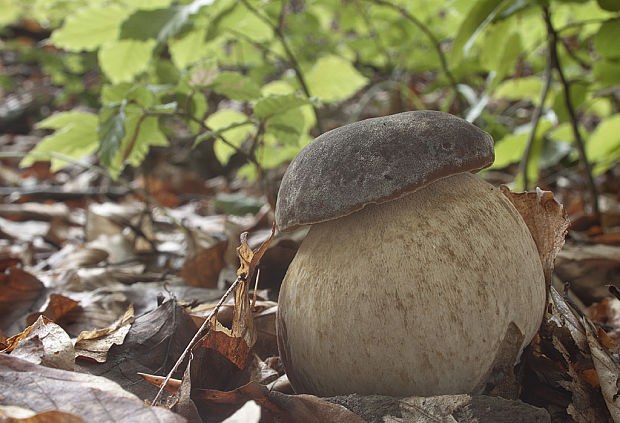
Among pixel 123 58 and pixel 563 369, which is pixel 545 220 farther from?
pixel 123 58

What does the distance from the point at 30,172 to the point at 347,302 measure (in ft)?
26.2

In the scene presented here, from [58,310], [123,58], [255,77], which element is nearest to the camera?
[58,310]

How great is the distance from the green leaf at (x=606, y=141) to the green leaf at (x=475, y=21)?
4.23 feet

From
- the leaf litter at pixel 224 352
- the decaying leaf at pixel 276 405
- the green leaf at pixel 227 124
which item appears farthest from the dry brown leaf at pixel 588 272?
the green leaf at pixel 227 124

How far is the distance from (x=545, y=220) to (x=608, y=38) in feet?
4.46

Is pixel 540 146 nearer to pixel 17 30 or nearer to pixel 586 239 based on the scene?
pixel 586 239

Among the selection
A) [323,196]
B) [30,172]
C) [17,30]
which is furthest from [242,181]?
[17,30]

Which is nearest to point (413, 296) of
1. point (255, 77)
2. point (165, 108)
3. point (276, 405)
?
point (276, 405)

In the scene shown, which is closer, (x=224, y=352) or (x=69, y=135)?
(x=224, y=352)

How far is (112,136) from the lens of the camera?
2.01 m

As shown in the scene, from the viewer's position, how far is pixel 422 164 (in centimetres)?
127

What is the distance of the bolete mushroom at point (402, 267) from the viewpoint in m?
1.25

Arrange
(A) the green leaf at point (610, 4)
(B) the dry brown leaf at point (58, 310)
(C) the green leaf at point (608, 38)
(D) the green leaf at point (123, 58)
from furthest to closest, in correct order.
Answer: (D) the green leaf at point (123, 58)
(C) the green leaf at point (608, 38)
(A) the green leaf at point (610, 4)
(B) the dry brown leaf at point (58, 310)

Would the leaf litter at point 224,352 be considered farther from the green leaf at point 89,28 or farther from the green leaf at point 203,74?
the green leaf at point 89,28
